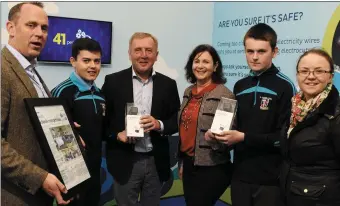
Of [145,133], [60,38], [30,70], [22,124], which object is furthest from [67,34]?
[22,124]

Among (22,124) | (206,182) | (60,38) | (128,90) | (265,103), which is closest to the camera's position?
(22,124)

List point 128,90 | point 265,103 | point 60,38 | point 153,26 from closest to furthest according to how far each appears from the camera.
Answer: point 265,103
point 128,90
point 60,38
point 153,26

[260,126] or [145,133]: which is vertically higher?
[260,126]

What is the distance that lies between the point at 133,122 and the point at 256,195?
898mm

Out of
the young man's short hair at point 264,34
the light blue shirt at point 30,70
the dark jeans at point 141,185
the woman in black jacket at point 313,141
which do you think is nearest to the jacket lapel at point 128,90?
the dark jeans at point 141,185

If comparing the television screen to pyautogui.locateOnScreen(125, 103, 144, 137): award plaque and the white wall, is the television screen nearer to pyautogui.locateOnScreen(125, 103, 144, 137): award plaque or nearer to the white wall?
the white wall

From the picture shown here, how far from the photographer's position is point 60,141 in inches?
69.3

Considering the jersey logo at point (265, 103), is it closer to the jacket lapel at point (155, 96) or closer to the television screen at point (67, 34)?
the jacket lapel at point (155, 96)

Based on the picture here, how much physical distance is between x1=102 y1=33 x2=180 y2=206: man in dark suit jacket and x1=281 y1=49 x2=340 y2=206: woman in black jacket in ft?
3.11

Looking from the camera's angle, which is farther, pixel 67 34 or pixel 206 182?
pixel 67 34

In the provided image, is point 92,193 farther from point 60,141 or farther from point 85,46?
point 85,46

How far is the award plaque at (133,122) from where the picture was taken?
240cm

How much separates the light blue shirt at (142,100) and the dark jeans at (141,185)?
63 mm

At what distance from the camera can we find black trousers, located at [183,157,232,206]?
7.93 ft
